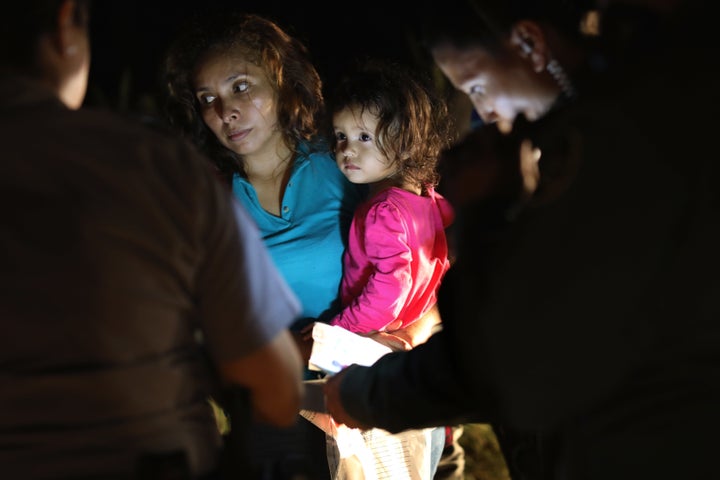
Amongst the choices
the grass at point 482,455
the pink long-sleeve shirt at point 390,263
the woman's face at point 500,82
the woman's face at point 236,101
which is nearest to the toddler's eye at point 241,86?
the woman's face at point 236,101

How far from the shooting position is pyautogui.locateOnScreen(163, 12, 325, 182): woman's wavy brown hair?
1.96 m

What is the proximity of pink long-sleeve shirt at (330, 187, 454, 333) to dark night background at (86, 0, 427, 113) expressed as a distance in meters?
0.44

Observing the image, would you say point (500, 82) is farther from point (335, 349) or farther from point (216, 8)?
point (216, 8)

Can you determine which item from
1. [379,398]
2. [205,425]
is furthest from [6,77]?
[379,398]

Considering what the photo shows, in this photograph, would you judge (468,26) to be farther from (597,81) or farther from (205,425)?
(205,425)

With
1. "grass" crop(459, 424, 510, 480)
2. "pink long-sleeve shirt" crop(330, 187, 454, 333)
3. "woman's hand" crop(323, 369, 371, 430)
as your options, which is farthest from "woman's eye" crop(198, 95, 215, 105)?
"grass" crop(459, 424, 510, 480)

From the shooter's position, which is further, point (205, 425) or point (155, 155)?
point (205, 425)

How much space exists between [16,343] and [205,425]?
0.27 metres

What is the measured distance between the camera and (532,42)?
1061 millimetres

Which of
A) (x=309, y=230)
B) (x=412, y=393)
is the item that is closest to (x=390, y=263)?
(x=309, y=230)

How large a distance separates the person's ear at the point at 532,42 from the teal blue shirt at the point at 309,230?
0.95 metres

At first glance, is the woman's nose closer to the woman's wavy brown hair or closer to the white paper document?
the woman's wavy brown hair

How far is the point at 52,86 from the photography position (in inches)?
36.2

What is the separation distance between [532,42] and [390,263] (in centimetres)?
94
